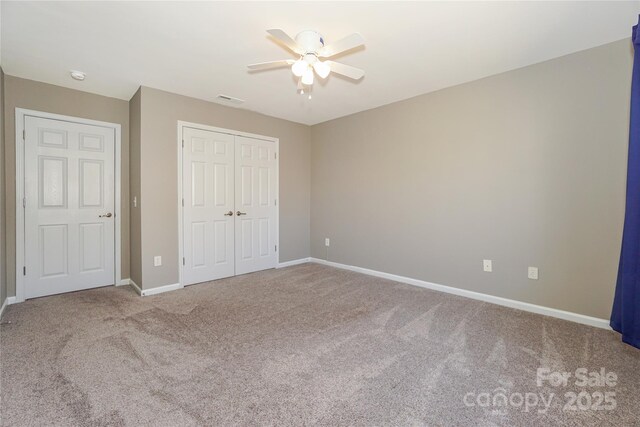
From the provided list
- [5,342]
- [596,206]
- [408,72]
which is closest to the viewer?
[5,342]

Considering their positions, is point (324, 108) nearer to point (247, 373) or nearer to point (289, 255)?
point (289, 255)

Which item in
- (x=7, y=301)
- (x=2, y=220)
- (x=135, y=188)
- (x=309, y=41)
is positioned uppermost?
(x=309, y=41)

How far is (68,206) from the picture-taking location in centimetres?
361

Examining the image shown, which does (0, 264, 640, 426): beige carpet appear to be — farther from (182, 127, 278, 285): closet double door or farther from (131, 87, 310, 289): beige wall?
(182, 127, 278, 285): closet double door

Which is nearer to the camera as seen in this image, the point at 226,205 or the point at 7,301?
the point at 7,301

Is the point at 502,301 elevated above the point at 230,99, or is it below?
below

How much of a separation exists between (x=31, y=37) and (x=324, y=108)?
10.4ft

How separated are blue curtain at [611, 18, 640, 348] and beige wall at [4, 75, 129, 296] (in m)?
5.35

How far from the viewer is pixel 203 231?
4.09m

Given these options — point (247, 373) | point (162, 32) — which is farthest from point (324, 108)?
point (247, 373)

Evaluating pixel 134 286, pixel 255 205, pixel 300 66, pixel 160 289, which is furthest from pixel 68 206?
pixel 300 66

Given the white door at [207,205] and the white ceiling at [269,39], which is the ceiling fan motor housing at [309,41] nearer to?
the white ceiling at [269,39]

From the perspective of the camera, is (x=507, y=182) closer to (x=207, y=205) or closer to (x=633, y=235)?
(x=633, y=235)

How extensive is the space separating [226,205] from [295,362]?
9.15ft
